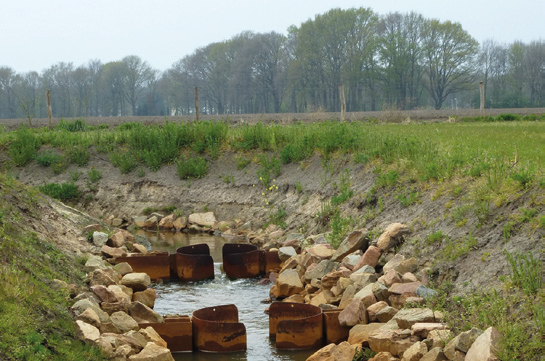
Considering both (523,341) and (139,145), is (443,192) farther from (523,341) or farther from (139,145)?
(139,145)

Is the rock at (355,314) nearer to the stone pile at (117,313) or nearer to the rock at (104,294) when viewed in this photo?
the stone pile at (117,313)

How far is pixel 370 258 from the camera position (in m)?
11.0

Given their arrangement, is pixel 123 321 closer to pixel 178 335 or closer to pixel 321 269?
pixel 178 335

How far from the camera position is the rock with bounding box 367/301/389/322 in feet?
30.0

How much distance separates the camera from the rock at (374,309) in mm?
9148

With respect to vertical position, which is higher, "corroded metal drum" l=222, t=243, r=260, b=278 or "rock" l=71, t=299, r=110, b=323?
"rock" l=71, t=299, r=110, b=323

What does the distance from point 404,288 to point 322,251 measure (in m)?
3.17

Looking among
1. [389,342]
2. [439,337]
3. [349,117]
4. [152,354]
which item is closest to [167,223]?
[152,354]

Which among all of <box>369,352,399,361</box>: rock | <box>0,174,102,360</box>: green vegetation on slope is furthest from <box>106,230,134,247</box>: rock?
<box>369,352,399,361</box>: rock

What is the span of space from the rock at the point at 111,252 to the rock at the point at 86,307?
4.36m

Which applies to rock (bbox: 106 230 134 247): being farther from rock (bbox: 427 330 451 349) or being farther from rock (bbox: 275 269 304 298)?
rock (bbox: 427 330 451 349)

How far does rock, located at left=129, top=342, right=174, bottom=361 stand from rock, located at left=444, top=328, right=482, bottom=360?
3.20 m

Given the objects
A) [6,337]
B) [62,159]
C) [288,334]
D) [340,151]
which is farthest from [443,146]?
[62,159]

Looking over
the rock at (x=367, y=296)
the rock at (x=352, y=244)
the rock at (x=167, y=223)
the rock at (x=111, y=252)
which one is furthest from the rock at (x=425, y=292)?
the rock at (x=167, y=223)
